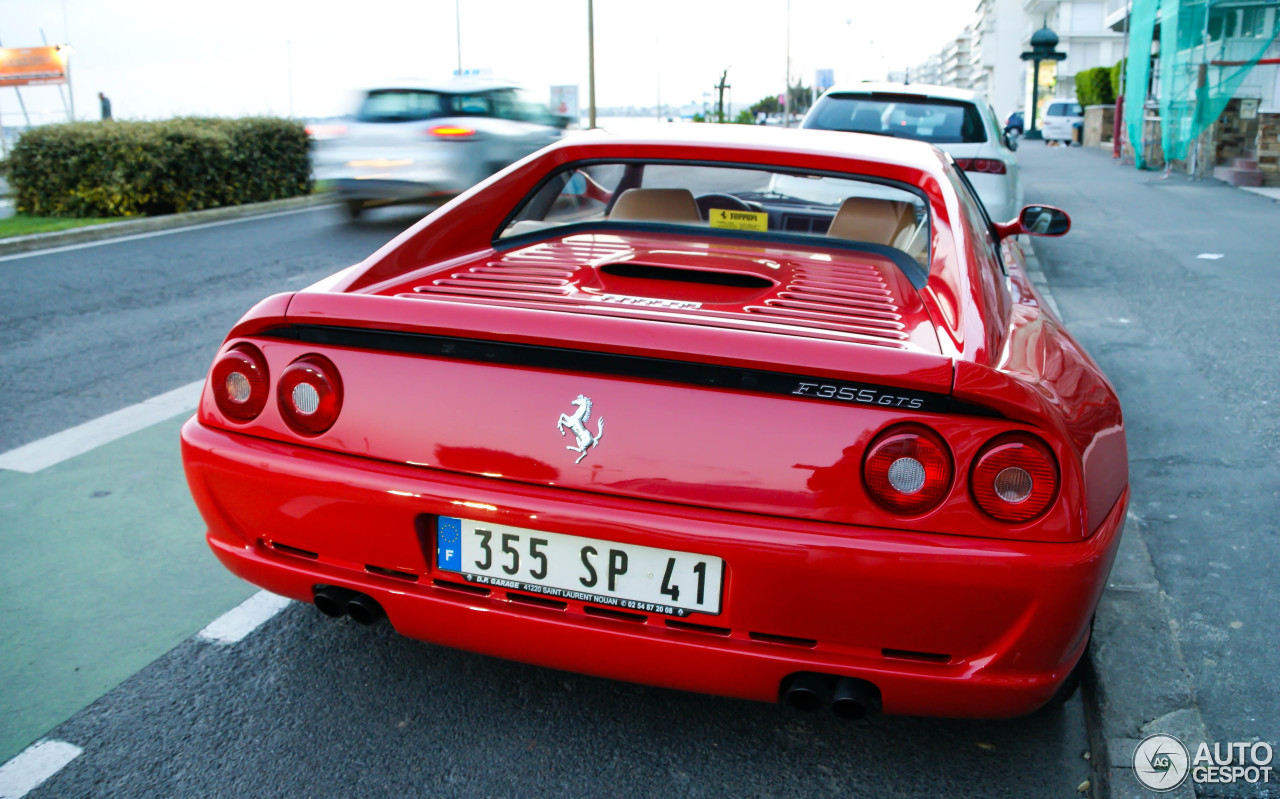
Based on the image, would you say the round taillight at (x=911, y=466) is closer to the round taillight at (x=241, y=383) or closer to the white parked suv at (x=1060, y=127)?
the round taillight at (x=241, y=383)

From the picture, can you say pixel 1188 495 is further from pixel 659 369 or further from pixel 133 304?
pixel 133 304

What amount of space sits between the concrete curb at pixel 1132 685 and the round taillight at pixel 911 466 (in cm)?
84

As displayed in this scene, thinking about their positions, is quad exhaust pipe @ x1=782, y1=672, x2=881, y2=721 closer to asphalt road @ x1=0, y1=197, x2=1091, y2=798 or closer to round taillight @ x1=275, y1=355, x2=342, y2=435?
asphalt road @ x1=0, y1=197, x2=1091, y2=798

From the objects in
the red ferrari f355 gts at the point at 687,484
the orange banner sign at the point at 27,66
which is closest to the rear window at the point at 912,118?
the red ferrari f355 gts at the point at 687,484

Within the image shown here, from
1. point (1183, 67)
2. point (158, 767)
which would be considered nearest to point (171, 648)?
point (158, 767)

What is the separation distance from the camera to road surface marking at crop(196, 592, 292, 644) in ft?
9.00

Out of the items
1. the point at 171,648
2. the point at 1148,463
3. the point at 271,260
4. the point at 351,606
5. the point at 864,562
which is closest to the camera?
the point at 864,562

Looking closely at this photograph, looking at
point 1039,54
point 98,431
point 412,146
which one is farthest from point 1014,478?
point 1039,54

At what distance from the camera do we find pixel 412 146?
11438 mm

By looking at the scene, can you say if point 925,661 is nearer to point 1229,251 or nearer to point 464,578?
point 464,578

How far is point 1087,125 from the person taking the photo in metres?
37.0

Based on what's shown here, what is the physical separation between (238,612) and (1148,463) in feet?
11.6

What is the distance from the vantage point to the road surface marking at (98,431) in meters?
4.10

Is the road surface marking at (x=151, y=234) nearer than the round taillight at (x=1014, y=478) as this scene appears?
No
